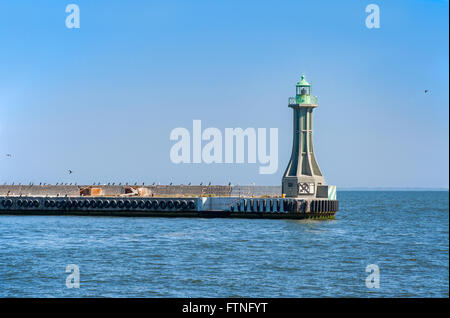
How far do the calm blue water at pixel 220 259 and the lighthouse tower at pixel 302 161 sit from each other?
5.22m

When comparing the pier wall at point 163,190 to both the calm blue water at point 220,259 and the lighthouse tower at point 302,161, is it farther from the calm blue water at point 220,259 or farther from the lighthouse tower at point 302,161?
the calm blue water at point 220,259

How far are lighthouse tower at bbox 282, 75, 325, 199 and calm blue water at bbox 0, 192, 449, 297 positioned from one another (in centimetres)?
522

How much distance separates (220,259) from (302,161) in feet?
109

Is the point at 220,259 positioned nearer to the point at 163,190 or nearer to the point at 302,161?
the point at 302,161

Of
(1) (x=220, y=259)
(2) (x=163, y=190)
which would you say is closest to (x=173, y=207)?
(2) (x=163, y=190)

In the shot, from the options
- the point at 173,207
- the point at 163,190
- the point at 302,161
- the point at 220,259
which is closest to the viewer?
the point at 220,259

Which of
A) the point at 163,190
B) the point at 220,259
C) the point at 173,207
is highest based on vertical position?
the point at 163,190

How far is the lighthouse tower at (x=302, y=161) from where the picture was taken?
250 feet

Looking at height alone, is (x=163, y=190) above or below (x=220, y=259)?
above

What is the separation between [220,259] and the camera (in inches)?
1769

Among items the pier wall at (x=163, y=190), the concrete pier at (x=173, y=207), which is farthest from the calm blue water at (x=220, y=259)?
the pier wall at (x=163, y=190)

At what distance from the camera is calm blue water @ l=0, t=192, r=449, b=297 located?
34.6 meters
